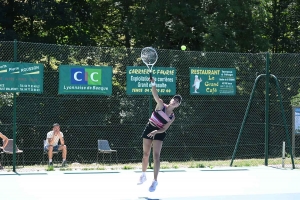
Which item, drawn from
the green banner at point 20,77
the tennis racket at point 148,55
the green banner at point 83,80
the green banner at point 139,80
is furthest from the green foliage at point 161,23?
the tennis racket at point 148,55

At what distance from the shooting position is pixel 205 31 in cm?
2589

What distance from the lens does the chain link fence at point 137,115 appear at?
18047 millimetres

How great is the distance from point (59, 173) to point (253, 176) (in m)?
4.26

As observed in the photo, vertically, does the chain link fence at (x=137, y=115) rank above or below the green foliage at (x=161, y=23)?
below

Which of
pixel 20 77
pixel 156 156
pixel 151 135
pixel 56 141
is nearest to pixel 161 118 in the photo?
pixel 151 135

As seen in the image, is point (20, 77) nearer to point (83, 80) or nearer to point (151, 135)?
point (83, 80)

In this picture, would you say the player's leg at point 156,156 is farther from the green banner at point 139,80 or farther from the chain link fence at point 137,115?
the chain link fence at point 137,115

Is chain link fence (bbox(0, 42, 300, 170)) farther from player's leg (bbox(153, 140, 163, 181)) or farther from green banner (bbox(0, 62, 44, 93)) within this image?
player's leg (bbox(153, 140, 163, 181))

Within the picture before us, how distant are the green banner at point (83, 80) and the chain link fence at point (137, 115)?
2.96m

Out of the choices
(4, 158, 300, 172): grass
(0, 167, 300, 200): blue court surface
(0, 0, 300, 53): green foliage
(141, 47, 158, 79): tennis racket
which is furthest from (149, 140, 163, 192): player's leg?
(0, 0, 300, 53): green foliage

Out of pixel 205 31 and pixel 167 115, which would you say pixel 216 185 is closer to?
pixel 167 115

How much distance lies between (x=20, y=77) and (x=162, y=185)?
4201 mm

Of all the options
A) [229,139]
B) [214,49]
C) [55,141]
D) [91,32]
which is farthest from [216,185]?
[91,32]

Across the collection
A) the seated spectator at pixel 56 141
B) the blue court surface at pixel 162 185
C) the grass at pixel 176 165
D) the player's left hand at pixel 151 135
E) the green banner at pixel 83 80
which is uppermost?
the green banner at pixel 83 80
